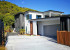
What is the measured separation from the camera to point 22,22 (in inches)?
1275

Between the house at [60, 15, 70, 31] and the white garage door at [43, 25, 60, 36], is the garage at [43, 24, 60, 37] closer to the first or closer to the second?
the white garage door at [43, 25, 60, 36]

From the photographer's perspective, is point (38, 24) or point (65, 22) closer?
point (65, 22)

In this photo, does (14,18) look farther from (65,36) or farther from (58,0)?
(65,36)

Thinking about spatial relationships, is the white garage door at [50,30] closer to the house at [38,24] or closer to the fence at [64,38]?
the house at [38,24]

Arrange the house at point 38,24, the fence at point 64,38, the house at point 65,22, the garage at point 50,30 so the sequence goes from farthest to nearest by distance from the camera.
A: the garage at point 50,30
the house at point 38,24
the house at point 65,22
the fence at point 64,38

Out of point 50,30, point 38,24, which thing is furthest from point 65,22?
point 38,24

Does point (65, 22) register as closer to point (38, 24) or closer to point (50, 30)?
point (50, 30)

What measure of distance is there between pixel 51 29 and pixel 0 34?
15.9 metres

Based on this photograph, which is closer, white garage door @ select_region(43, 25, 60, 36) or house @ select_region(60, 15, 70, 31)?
house @ select_region(60, 15, 70, 31)

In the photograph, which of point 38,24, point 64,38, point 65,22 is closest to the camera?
point 64,38

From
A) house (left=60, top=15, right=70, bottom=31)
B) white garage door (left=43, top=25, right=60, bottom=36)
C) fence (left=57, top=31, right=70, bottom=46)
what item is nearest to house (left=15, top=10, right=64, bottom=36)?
white garage door (left=43, top=25, right=60, bottom=36)

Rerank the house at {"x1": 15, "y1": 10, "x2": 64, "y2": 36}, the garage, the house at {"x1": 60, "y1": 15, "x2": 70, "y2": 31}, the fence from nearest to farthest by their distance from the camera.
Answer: the fence < the house at {"x1": 60, "y1": 15, "x2": 70, "y2": 31} < the house at {"x1": 15, "y1": 10, "x2": 64, "y2": 36} < the garage

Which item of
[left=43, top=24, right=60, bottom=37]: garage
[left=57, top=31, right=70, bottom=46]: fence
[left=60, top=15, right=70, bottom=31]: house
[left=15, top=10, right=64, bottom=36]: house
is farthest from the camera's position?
[left=43, top=24, right=60, bottom=37]: garage

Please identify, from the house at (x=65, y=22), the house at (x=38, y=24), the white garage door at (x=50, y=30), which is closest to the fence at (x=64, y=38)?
the house at (x=65, y=22)
